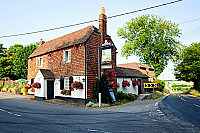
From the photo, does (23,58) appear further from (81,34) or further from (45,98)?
(81,34)

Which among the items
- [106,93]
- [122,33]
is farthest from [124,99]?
[122,33]

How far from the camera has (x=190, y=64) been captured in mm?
35062

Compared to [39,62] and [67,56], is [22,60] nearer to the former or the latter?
[39,62]

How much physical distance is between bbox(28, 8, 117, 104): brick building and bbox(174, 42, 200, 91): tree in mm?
21199

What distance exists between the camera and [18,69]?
37.4 metres

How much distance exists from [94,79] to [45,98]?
7.00m

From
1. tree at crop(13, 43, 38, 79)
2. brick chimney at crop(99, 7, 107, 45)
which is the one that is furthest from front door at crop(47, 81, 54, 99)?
tree at crop(13, 43, 38, 79)

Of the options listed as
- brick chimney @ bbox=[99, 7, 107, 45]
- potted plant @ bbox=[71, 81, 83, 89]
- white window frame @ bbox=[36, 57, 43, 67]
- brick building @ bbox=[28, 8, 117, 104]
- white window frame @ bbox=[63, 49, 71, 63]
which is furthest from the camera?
white window frame @ bbox=[36, 57, 43, 67]

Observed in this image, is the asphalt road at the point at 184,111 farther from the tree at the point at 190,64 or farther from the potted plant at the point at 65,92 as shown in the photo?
the tree at the point at 190,64

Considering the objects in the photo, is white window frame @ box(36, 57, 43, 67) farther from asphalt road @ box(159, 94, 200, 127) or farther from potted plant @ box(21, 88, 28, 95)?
asphalt road @ box(159, 94, 200, 127)

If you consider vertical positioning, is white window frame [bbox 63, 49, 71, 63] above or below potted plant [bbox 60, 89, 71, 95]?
above

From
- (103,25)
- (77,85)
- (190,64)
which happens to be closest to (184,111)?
(77,85)

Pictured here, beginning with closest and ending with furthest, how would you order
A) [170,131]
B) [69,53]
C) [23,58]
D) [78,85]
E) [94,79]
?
[170,131] < [78,85] < [94,79] < [69,53] < [23,58]

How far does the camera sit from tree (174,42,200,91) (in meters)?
33.5
